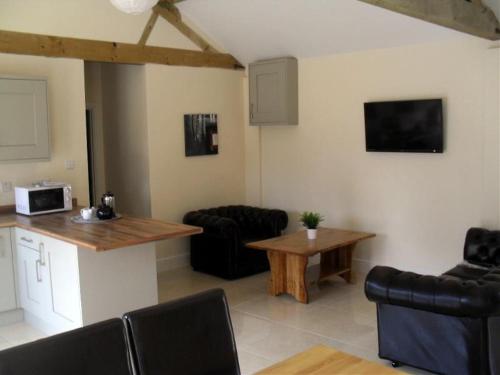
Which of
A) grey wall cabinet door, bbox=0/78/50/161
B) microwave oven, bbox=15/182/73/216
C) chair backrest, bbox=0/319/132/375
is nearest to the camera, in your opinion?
chair backrest, bbox=0/319/132/375

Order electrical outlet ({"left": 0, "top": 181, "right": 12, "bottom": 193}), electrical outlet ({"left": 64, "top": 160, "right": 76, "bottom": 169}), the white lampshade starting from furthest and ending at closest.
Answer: electrical outlet ({"left": 64, "top": 160, "right": 76, "bottom": 169}) → electrical outlet ({"left": 0, "top": 181, "right": 12, "bottom": 193}) → the white lampshade

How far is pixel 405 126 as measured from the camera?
5586 mm

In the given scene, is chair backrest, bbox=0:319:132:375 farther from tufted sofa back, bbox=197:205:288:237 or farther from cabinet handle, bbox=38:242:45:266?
tufted sofa back, bbox=197:205:288:237

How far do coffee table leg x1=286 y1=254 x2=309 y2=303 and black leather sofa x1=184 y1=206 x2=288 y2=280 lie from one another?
2.88 ft

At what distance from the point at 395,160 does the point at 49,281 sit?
3.56m

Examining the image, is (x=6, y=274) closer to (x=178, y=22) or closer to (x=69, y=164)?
(x=69, y=164)

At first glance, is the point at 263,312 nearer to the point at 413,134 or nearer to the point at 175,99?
the point at 413,134

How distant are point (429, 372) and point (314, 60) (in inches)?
152

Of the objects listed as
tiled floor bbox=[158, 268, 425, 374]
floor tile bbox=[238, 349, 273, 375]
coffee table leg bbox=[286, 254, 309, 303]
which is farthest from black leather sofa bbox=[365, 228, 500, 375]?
coffee table leg bbox=[286, 254, 309, 303]

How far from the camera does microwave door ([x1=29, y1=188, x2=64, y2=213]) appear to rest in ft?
16.2

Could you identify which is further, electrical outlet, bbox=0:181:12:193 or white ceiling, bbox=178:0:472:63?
white ceiling, bbox=178:0:472:63

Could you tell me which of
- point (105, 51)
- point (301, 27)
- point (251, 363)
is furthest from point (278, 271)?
point (105, 51)

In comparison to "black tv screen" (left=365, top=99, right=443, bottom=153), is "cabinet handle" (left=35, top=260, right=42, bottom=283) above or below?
below

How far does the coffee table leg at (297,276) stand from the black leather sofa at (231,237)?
2.88 ft
